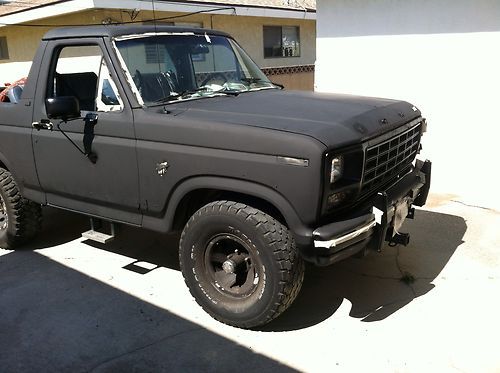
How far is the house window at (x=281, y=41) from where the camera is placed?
1545cm

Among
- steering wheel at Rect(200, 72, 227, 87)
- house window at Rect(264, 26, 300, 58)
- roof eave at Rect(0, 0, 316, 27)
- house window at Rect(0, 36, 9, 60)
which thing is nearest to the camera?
steering wheel at Rect(200, 72, 227, 87)

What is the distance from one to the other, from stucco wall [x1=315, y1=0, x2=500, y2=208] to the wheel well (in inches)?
145

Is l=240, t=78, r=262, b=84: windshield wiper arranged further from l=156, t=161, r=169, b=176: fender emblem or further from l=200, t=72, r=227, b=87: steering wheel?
l=156, t=161, r=169, b=176: fender emblem

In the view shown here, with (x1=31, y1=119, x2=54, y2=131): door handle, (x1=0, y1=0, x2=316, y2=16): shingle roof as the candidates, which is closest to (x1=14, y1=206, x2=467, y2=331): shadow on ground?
(x1=31, y1=119, x2=54, y2=131): door handle

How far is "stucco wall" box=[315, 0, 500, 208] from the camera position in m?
6.33

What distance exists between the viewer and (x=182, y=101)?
3.93 meters

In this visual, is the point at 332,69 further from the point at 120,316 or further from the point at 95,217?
the point at 120,316

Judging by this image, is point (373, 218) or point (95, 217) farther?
point (95, 217)

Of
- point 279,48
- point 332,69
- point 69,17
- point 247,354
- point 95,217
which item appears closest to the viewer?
point 247,354

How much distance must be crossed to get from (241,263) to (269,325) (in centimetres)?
49

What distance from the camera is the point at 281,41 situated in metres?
16.0

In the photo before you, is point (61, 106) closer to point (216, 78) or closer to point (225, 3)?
point (216, 78)

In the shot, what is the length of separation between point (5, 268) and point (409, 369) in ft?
11.9

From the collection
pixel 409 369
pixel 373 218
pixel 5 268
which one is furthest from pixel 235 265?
pixel 5 268
